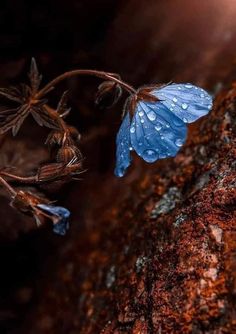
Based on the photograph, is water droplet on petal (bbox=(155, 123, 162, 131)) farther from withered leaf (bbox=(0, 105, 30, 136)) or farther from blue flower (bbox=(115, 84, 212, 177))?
withered leaf (bbox=(0, 105, 30, 136))

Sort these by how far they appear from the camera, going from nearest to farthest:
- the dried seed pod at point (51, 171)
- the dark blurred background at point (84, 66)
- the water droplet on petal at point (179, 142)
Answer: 1. the water droplet on petal at point (179, 142)
2. the dried seed pod at point (51, 171)
3. the dark blurred background at point (84, 66)

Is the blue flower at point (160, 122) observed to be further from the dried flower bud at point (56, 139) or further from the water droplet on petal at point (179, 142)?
the dried flower bud at point (56, 139)

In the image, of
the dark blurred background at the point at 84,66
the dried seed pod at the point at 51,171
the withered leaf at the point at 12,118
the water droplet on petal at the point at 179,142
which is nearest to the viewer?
the water droplet on petal at the point at 179,142

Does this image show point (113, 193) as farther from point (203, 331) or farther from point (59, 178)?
point (203, 331)

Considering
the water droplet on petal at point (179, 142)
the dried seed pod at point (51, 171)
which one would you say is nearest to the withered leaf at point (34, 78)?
the dried seed pod at point (51, 171)

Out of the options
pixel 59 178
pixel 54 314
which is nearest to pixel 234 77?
pixel 59 178

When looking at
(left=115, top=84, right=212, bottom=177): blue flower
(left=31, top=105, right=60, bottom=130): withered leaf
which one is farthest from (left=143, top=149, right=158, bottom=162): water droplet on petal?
(left=31, top=105, right=60, bottom=130): withered leaf
